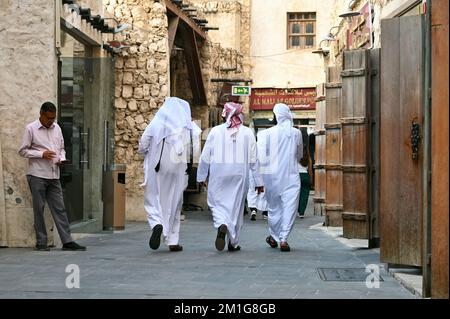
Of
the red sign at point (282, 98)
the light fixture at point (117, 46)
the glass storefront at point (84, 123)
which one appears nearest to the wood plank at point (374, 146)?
the glass storefront at point (84, 123)

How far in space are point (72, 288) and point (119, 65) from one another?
9.93 m

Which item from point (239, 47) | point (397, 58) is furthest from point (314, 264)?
point (239, 47)

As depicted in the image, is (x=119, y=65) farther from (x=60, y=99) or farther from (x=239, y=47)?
(x=239, y=47)

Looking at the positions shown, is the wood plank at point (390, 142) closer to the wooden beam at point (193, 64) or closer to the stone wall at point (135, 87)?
the stone wall at point (135, 87)

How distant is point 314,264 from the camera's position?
9273mm

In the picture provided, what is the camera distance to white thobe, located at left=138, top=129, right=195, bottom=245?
1089cm

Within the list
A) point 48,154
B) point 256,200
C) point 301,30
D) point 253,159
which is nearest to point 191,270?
point 48,154

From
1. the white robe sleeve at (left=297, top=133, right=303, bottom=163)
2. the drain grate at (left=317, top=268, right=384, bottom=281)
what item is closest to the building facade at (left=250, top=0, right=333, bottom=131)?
the white robe sleeve at (left=297, top=133, right=303, bottom=163)

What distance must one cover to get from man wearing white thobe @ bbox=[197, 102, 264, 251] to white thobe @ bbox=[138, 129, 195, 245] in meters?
→ 0.31

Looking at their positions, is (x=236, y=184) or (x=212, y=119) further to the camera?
(x=212, y=119)

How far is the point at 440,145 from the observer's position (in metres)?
6.16

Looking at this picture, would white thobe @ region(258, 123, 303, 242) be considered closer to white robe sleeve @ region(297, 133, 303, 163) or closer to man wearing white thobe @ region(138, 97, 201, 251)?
white robe sleeve @ region(297, 133, 303, 163)

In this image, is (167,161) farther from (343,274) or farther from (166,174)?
(343,274)

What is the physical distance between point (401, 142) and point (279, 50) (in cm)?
2585
